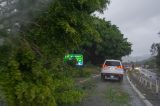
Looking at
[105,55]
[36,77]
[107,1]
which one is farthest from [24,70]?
[105,55]

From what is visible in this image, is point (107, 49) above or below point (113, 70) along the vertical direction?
above

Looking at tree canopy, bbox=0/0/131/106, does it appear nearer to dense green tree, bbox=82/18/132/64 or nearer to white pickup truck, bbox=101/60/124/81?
white pickup truck, bbox=101/60/124/81

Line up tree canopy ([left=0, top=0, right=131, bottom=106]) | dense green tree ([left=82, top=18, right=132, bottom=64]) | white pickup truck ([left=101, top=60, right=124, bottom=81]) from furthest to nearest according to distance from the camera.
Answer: dense green tree ([left=82, top=18, right=132, bottom=64]), white pickup truck ([left=101, top=60, right=124, bottom=81]), tree canopy ([left=0, top=0, right=131, bottom=106])

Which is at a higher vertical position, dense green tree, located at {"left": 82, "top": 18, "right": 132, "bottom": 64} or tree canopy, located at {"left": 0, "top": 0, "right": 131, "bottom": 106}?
dense green tree, located at {"left": 82, "top": 18, "right": 132, "bottom": 64}

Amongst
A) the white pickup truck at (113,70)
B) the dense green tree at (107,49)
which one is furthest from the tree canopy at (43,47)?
the dense green tree at (107,49)

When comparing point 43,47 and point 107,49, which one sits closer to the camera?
point 43,47

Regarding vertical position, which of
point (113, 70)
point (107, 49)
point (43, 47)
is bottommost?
point (43, 47)

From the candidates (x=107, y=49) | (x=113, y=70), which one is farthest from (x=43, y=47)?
(x=107, y=49)

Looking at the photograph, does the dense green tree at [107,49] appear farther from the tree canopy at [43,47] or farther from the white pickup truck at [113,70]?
the tree canopy at [43,47]

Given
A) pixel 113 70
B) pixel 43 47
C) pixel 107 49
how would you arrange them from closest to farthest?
pixel 43 47 < pixel 113 70 < pixel 107 49

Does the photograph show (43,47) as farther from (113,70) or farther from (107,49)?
(107,49)

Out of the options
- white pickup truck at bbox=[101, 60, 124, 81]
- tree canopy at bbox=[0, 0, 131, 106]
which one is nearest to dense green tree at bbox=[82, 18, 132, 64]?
white pickup truck at bbox=[101, 60, 124, 81]

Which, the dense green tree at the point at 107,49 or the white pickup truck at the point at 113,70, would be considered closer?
the white pickup truck at the point at 113,70

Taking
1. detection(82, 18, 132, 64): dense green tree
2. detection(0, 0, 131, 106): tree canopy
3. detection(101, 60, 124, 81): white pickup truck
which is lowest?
detection(0, 0, 131, 106): tree canopy
